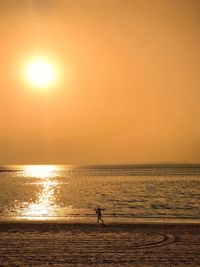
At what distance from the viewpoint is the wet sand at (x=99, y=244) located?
15539 millimetres

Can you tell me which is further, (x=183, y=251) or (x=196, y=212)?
(x=196, y=212)

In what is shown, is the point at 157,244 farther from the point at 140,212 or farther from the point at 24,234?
the point at 140,212

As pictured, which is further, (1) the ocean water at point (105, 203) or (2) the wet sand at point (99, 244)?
(1) the ocean water at point (105, 203)

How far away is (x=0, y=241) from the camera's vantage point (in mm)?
19453

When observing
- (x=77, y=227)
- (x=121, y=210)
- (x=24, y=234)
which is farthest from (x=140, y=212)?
(x=24, y=234)

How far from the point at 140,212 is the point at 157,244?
1993 cm

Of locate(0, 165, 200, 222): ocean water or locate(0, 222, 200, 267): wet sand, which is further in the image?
locate(0, 165, 200, 222): ocean water

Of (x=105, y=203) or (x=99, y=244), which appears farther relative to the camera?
(x=105, y=203)

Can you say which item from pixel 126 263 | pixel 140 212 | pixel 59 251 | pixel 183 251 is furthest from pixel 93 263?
pixel 140 212

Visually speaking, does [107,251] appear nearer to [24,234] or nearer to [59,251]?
[59,251]

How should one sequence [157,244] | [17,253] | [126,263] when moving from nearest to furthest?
1. [126,263]
2. [17,253]
3. [157,244]

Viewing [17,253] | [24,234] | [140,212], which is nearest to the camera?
[17,253]

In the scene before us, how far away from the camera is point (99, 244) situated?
60.7ft

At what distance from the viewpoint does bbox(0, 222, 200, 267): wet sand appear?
15539 mm
